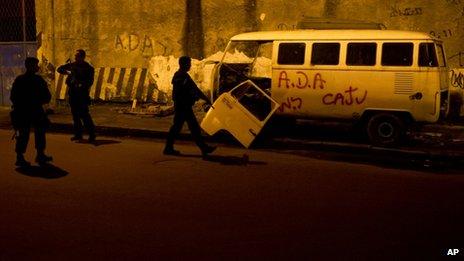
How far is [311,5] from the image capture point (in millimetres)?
14008

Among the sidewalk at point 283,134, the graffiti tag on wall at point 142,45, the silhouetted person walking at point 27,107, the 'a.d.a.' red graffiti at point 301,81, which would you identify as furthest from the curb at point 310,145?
the silhouetted person walking at point 27,107

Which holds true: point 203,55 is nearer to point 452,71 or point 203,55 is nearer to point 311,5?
point 311,5

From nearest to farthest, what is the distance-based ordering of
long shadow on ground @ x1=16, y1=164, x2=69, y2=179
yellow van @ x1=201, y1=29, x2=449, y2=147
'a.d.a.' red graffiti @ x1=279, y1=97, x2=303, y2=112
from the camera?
long shadow on ground @ x1=16, y1=164, x2=69, y2=179 < yellow van @ x1=201, y1=29, x2=449, y2=147 < 'a.d.a.' red graffiti @ x1=279, y1=97, x2=303, y2=112

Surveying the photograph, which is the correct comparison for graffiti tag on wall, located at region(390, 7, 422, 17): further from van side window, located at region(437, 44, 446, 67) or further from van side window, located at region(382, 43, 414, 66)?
van side window, located at region(382, 43, 414, 66)

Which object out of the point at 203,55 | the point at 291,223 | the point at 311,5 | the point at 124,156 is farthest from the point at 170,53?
the point at 291,223

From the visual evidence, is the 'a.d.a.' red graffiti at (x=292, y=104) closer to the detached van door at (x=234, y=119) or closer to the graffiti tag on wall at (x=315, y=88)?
the graffiti tag on wall at (x=315, y=88)

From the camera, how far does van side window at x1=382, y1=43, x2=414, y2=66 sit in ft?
34.3

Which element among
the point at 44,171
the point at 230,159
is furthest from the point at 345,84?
the point at 44,171

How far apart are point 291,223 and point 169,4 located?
10.6 m

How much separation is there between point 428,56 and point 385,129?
1516 millimetres

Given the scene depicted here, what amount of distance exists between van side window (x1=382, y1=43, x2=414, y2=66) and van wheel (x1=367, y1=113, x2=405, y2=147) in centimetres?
96

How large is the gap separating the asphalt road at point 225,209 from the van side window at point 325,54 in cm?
206

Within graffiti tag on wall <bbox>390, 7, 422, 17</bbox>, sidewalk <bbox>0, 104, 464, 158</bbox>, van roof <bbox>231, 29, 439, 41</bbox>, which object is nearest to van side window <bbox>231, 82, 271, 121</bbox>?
sidewalk <bbox>0, 104, 464, 158</bbox>
